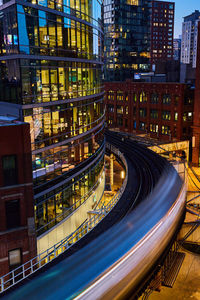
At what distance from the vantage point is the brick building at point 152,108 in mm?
74125

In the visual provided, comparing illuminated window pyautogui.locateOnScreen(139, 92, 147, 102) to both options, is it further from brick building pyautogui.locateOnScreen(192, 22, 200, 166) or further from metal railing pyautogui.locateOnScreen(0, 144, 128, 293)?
metal railing pyautogui.locateOnScreen(0, 144, 128, 293)

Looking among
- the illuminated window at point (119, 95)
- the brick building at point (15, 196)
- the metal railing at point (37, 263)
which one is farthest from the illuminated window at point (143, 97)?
the brick building at point (15, 196)

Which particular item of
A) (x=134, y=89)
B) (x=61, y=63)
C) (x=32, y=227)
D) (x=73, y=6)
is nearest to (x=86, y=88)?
(x=61, y=63)

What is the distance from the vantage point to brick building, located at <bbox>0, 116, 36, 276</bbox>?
23.5 metres

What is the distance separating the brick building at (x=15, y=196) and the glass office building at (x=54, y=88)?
188cm

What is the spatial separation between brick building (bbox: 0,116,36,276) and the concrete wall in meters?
2.19

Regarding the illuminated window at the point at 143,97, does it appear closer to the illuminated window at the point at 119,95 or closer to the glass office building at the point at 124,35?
the illuminated window at the point at 119,95

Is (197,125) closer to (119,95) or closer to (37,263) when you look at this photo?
(119,95)

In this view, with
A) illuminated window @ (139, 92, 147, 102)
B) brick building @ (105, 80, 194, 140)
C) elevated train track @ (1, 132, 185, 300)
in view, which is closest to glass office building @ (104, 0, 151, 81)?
brick building @ (105, 80, 194, 140)

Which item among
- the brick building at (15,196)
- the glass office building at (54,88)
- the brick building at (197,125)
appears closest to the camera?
the brick building at (15,196)

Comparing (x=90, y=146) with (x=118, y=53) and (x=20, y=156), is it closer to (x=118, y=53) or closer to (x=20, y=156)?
(x=20, y=156)

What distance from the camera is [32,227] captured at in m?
25.1

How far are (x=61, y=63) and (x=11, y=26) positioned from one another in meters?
6.04

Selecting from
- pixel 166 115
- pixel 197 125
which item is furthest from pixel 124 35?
pixel 197 125
